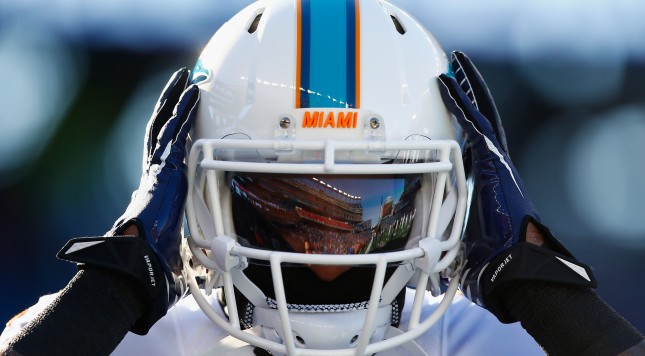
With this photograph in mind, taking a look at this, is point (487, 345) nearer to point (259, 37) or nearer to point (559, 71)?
point (259, 37)

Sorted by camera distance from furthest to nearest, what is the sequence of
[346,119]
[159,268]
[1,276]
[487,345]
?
[1,276], [487,345], [346,119], [159,268]

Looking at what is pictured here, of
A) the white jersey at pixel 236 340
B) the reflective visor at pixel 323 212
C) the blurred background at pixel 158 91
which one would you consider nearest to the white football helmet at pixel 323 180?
the reflective visor at pixel 323 212

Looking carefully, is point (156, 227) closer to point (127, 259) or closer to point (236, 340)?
point (127, 259)

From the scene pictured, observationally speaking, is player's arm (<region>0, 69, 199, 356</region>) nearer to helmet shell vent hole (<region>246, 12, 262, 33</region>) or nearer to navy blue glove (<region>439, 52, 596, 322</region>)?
helmet shell vent hole (<region>246, 12, 262, 33</region>)

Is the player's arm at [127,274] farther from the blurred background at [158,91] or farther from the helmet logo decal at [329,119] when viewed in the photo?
the blurred background at [158,91]

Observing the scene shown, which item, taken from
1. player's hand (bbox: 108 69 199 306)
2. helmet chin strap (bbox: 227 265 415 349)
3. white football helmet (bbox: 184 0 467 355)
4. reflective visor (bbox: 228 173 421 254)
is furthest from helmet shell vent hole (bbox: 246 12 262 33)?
helmet chin strap (bbox: 227 265 415 349)

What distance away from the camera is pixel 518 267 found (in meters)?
1.02

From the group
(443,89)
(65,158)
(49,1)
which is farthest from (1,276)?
(443,89)

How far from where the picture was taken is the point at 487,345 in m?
1.32

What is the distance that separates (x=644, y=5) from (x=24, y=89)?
195cm

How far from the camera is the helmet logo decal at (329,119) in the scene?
1118 mm

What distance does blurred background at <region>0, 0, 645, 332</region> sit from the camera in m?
2.30

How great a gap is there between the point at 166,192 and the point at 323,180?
22cm

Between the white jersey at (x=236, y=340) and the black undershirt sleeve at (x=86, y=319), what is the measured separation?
0.29 meters
